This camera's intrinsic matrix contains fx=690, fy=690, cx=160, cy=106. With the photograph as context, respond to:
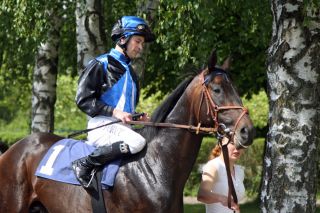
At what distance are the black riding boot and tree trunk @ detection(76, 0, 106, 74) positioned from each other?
13.4ft

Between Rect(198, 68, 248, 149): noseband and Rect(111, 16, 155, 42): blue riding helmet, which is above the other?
Rect(111, 16, 155, 42): blue riding helmet

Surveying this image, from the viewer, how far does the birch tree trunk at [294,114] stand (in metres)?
6.78

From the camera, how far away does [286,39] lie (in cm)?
690

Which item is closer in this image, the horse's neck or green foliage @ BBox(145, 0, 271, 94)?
the horse's neck

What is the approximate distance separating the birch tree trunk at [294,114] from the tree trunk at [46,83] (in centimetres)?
735

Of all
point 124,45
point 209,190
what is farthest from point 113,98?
point 209,190

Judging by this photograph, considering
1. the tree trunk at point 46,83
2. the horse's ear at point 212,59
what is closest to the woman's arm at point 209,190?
the horse's ear at point 212,59

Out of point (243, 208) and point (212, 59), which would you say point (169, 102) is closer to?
point (212, 59)

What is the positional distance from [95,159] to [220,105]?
46.1 inches

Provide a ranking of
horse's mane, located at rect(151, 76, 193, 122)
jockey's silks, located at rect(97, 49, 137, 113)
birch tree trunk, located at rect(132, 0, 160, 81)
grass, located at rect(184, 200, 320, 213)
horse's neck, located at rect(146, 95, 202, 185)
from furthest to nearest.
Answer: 1. grass, located at rect(184, 200, 320, 213)
2. birch tree trunk, located at rect(132, 0, 160, 81)
3. jockey's silks, located at rect(97, 49, 137, 113)
4. horse's mane, located at rect(151, 76, 193, 122)
5. horse's neck, located at rect(146, 95, 202, 185)

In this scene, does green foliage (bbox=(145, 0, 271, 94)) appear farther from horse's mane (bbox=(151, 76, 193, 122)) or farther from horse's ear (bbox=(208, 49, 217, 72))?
horse's ear (bbox=(208, 49, 217, 72))

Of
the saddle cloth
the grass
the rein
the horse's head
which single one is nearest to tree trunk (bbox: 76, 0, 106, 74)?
the saddle cloth

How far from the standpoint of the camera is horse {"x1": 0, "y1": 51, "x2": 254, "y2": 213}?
18.0 ft

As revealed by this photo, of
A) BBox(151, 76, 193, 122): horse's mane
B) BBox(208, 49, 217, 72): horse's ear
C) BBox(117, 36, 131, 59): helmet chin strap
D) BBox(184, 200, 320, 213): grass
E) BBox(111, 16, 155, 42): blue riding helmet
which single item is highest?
BBox(111, 16, 155, 42): blue riding helmet
